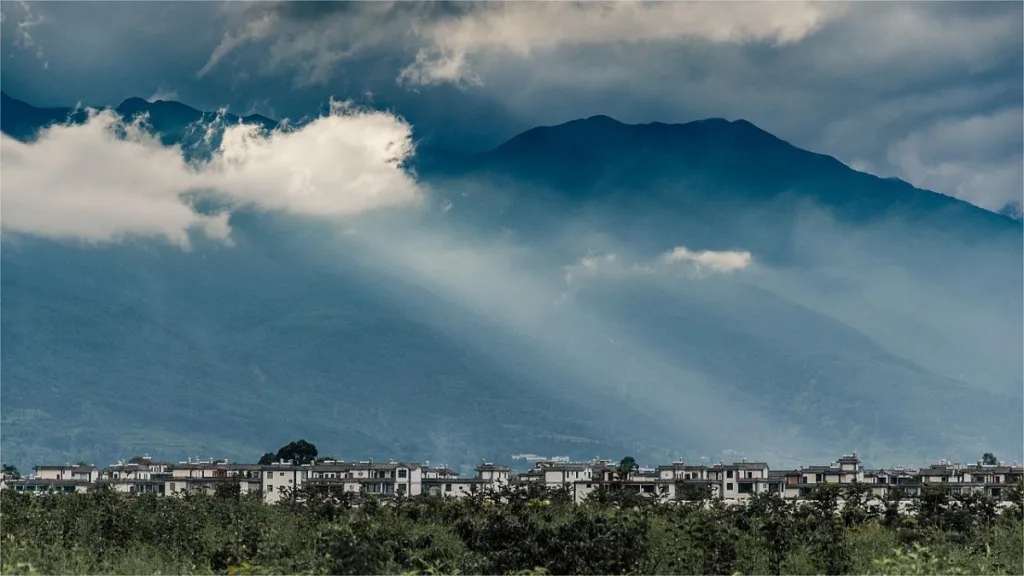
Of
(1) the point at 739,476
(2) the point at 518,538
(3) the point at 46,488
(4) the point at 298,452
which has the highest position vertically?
(4) the point at 298,452

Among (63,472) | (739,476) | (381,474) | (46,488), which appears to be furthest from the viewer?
(63,472)

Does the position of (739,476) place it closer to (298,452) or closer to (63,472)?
(63,472)

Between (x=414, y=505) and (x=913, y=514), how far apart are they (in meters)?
7.78

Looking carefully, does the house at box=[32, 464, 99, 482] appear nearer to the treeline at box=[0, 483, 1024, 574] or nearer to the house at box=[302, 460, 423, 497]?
the house at box=[302, 460, 423, 497]

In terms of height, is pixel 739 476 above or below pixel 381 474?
below

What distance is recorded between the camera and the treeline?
1411 cm

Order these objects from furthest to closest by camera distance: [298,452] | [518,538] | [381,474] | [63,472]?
[298,452] < [63,472] < [381,474] < [518,538]

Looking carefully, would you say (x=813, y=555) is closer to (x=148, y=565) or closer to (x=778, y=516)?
(x=778, y=516)

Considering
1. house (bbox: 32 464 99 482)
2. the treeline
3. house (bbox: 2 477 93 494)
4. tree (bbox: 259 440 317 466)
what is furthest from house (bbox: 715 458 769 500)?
tree (bbox: 259 440 317 466)

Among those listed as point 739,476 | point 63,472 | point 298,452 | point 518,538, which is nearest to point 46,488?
point 518,538

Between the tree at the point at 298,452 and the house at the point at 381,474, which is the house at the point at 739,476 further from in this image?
the tree at the point at 298,452

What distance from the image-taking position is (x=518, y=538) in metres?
15.4

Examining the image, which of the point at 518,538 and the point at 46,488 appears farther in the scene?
the point at 46,488

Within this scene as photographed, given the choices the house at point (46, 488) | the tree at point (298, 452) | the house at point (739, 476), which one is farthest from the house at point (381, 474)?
the tree at point (298, 452)
